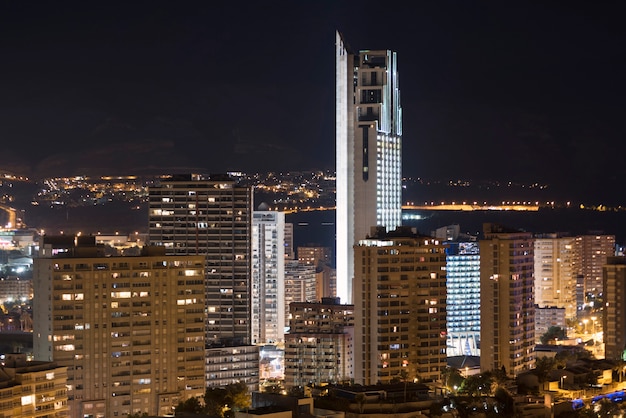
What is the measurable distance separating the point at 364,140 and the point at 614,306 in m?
6.37

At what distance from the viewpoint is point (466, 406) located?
13.9 m

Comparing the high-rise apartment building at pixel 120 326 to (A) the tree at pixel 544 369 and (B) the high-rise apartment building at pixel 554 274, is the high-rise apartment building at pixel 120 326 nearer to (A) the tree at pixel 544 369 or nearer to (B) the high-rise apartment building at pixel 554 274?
(A) the tree at pixel 544 369

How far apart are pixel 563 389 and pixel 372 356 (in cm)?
457

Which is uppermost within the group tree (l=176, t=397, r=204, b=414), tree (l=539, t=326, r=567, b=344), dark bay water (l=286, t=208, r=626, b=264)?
dark bay water (l=286, t=208, r=626, b=264)

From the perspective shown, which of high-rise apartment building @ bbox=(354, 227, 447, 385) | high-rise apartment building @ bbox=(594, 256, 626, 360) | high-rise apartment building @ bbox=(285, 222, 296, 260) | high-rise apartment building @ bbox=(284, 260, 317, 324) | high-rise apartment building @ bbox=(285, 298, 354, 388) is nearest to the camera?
high-rise apartment building @ bbox=(354, 227, 447, 385)

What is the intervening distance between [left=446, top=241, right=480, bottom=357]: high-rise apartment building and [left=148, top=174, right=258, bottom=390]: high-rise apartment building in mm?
3924

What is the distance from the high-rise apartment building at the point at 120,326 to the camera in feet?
60.0

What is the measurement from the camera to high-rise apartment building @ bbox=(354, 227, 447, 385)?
2062 cm

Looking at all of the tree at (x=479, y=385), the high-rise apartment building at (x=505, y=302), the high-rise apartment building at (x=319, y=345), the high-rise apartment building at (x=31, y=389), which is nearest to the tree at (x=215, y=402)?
the high-rise apartment building at (x=31, y=389)

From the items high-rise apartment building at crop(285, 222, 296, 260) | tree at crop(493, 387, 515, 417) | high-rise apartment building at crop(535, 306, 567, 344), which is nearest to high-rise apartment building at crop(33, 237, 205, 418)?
tree at crop(493, 387, 515, 417)

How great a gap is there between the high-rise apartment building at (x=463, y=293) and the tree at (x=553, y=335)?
120cm

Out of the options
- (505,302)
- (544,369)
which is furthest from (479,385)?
(505,302)

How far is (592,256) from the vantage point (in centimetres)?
3603

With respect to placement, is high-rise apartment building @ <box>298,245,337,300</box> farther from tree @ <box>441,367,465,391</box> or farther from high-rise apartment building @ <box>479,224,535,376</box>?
tree @ <box>441,367,465,391</box>
